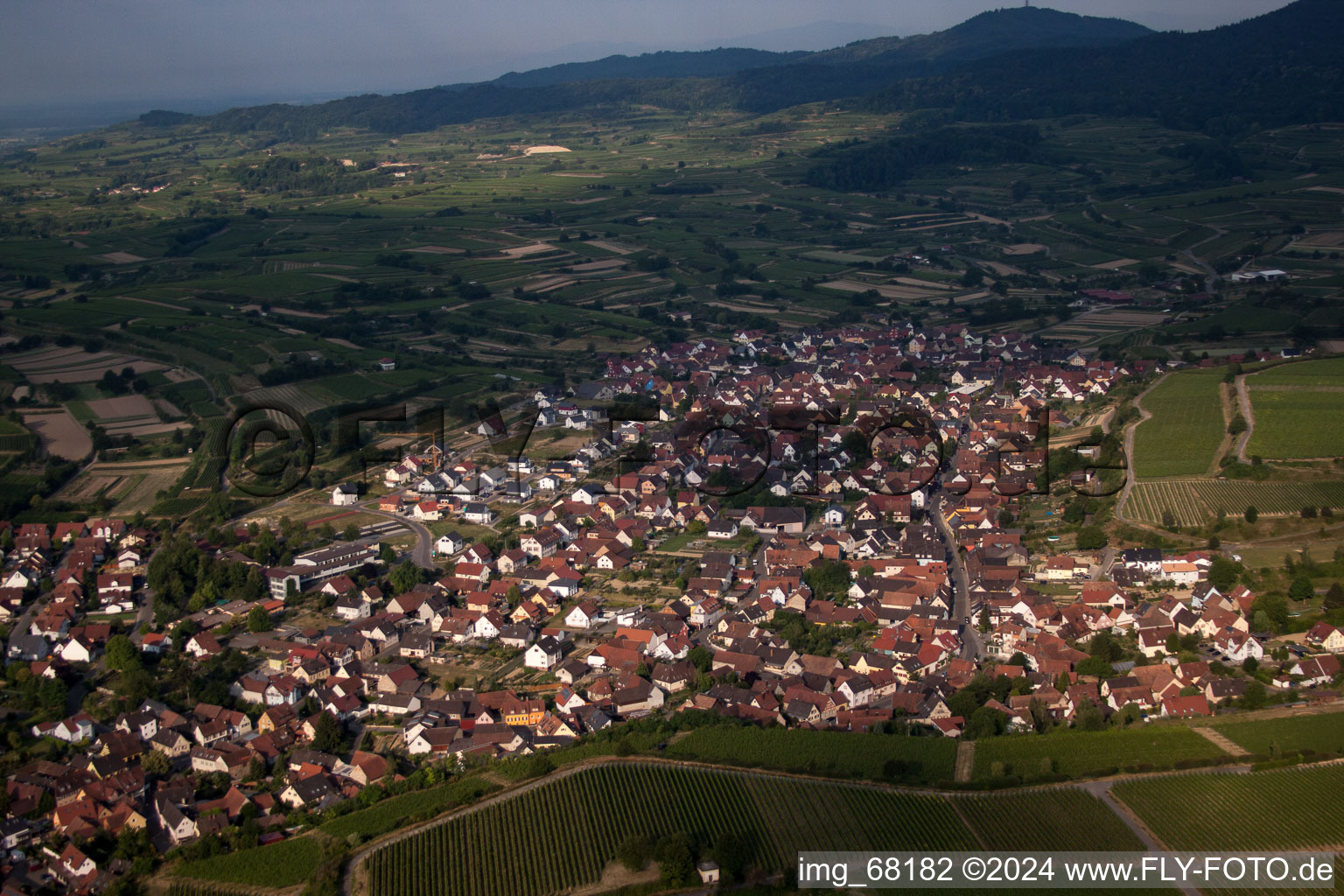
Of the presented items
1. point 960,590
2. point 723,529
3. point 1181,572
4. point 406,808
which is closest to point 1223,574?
point 1181,572

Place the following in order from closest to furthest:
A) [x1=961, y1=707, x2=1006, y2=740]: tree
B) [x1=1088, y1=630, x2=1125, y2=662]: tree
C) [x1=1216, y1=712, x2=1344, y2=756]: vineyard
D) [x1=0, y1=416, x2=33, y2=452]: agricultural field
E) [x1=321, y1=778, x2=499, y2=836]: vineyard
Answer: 1. [x1=321, y1=778, x2=499, y2=836]: vineyard
2. [x1=1216, y1=712, x2=1344, y2=756]: vineyard
3. [x1=961, y1=707, x2=1006, y2=740]: tree
4. [x1=1088, y1=630, x2=1125, y2=662]: tree
5. [x1=0, y1=416, x2=33, y2=452]: agricultural field

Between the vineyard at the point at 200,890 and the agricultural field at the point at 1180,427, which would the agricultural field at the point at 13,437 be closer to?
the vineyard at the point at 200,890

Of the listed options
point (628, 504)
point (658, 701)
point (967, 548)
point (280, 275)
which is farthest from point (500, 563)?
point (280, 275)

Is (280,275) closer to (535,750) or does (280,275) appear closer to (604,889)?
(535,750)

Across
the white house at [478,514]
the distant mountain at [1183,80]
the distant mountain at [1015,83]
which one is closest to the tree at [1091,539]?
the white house at [478,514]

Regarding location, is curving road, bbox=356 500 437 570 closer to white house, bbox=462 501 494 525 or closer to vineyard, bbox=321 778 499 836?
white house, bbox=462 501 494 525

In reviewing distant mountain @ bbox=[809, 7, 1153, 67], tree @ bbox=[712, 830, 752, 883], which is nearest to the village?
tree @ bbox=[712, 830, 752, 883]
